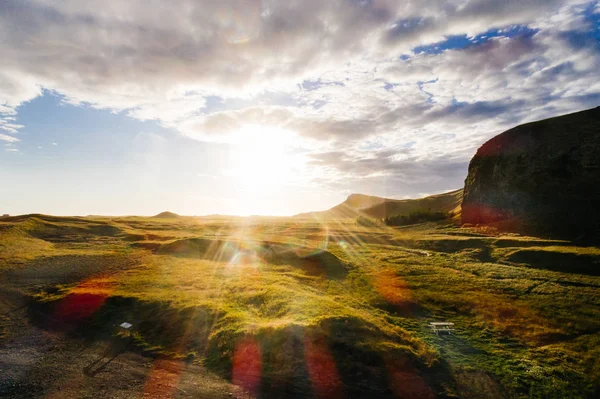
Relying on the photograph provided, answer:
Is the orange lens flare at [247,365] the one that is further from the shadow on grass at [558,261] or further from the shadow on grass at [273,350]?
the shadow on grass at [558,261]

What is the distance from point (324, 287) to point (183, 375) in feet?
59.7

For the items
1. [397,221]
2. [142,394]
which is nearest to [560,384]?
[142,394]

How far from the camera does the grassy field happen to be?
1554 centimetres

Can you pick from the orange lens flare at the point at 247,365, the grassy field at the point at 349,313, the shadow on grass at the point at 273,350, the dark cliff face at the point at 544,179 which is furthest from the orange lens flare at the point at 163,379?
the dark cliff face at the point at 544,179

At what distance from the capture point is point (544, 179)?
52.2 m

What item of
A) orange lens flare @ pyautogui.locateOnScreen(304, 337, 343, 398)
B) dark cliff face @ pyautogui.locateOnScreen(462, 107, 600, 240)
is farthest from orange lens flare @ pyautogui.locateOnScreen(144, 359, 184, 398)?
dark cliff face @ pyautogui.locateOnScreen(462, 107, 600, 240)

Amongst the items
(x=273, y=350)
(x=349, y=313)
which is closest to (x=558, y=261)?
(x=349, y=313)

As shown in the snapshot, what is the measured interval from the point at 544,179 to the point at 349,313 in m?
50.5

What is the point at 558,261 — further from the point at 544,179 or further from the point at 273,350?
the point at 273,350

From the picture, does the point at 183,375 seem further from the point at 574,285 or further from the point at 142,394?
the point at 574,285

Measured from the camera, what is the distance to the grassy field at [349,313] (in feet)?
51.0

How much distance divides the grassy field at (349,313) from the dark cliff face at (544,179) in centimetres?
707

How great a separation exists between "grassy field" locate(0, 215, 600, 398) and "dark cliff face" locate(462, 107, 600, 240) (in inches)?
278

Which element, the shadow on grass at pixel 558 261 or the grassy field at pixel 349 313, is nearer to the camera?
the grassy field at pixel 349 313
